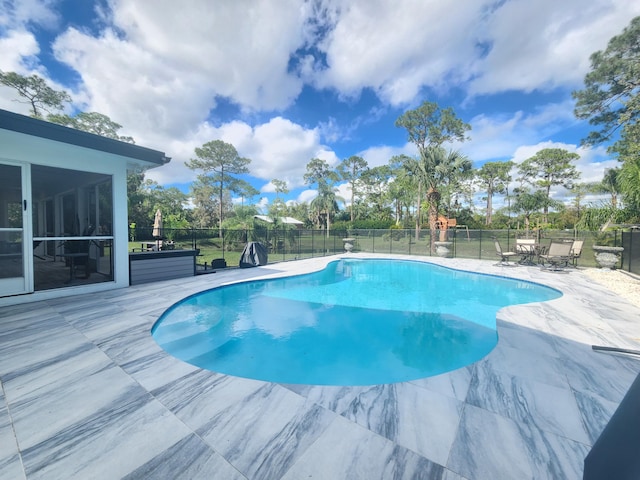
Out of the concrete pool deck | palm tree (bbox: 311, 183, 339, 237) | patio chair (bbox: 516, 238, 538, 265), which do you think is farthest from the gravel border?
palm tree (bbox: 311, 183, 339, 237)

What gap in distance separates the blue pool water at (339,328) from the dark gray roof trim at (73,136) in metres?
3.19

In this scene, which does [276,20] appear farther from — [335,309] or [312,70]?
[335,309]

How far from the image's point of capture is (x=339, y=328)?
455 centimetres

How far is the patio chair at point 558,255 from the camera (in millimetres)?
8539

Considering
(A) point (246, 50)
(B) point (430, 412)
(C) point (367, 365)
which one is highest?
(A) point (246, 50)

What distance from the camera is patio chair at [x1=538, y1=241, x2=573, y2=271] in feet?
28.0

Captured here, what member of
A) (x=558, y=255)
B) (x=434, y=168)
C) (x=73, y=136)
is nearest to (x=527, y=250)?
(x=558, y=255)

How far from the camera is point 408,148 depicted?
24000 millimetres

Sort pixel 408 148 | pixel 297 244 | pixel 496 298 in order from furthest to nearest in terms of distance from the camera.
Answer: pixel 408 148, pixel 297 244, pixel 496 298

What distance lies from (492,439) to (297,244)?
12.0m

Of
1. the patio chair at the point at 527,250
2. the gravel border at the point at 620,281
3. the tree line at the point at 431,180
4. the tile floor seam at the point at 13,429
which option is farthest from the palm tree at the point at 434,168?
the tile floor seam at the point at 13,429

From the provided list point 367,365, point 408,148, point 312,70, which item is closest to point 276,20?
point 312,70

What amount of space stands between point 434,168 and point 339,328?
1120 centimetres

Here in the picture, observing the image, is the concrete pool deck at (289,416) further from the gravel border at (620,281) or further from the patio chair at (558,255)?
the patio chair at (558,255)
